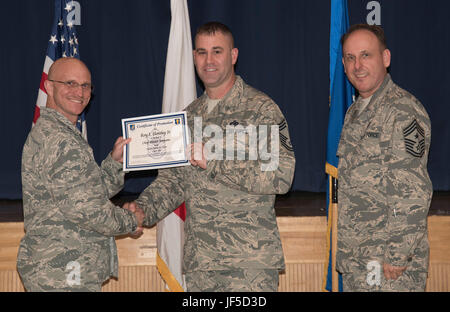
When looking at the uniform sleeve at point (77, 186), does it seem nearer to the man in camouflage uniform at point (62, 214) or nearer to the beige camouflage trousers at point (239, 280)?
the man in camouflage uniform at point (62, 214)

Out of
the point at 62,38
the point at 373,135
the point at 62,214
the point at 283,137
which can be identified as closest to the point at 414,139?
the point at 373,135

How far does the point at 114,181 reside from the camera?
9.88ft

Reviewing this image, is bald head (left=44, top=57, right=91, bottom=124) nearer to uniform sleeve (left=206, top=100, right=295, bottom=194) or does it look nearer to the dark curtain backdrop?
uniform sleeve (left=206, top=100, right=295, bottom=194)

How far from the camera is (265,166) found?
263cm

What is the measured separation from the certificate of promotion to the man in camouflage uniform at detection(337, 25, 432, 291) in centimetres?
91

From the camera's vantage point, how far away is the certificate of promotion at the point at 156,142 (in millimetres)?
2787

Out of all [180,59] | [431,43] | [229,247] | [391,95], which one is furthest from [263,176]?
[431,43]

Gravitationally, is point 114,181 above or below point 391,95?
below

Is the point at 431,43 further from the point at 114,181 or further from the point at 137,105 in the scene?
the point at 114,181

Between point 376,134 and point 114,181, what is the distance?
1.53 m

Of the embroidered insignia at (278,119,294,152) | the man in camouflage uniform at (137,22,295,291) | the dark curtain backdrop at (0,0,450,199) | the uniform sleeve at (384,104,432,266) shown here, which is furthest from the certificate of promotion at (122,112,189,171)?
Answer: the dark curtain backdrop at (0,0,450,199)

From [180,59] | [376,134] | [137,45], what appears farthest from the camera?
[137,45]

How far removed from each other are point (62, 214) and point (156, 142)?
2.11 ft

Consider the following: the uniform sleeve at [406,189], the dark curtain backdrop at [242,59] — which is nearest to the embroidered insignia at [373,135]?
the uniform sleeve at [406,189]
